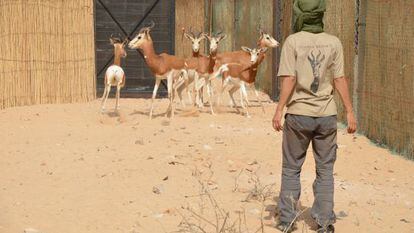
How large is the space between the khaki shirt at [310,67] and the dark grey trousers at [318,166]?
0.13 meters

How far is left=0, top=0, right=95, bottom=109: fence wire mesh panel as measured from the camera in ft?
39.2

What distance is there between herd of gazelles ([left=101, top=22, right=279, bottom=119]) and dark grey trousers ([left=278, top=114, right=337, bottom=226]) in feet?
18.6

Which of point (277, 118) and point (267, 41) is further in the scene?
point (267, 41)

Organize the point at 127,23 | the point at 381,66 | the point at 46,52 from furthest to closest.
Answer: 1. the point at 127,23
2. the point at 46,52
3. the point at 381,66

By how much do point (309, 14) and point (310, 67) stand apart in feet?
1.29

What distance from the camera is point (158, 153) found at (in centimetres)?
856

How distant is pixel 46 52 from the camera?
12.5 metres

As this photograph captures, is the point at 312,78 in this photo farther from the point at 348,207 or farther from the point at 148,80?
the point at 148,80

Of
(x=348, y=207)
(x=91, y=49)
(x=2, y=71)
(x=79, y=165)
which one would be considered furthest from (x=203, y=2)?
(x=348, y=207)

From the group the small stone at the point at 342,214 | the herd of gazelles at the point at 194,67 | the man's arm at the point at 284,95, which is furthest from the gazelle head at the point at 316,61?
the herd of gazelles at the point at 194,67

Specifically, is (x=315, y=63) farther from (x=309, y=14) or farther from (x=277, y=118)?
(x=277, y=118)

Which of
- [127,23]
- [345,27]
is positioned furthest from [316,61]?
[127,23]

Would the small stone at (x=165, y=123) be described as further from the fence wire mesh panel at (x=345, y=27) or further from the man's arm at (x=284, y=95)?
the man's arm at (x=284, y=95)

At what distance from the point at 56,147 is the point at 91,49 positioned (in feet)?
15.1
